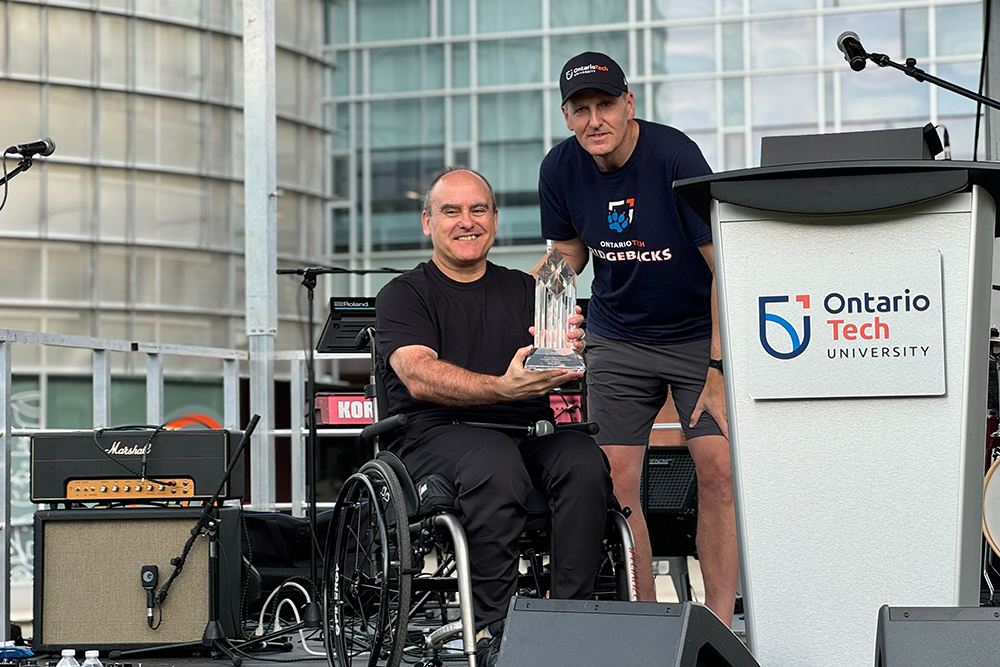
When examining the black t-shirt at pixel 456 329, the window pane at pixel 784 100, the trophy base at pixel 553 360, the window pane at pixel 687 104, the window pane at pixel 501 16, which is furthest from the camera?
the window pane at pixel 501 16

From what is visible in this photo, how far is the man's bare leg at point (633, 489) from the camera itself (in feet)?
9.57

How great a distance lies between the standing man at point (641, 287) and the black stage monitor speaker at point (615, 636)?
3.47ft

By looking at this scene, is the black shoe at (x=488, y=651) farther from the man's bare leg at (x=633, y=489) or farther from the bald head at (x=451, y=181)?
the bald head at (x=451, y=181)

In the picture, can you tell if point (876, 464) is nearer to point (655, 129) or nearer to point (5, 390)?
point (655, 129)

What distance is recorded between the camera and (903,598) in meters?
1.86

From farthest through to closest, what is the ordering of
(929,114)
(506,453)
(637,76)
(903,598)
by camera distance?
(637,76), (929,114), (506,453), (903,598)

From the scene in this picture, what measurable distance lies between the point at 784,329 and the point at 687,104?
745 inches

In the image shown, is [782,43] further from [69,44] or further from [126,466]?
[126,466]

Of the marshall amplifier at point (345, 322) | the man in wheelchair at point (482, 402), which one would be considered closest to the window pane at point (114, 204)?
the marshall amplifier at point (345, 322)

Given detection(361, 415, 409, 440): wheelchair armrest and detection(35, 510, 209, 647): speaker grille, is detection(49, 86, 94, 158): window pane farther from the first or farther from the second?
detection(361, 415, 409, 440): wheelchair armrest

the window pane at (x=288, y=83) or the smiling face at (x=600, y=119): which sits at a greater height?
the window pane at (x=288, y=83)

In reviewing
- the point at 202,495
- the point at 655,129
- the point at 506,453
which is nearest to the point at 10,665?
the point at 202,495

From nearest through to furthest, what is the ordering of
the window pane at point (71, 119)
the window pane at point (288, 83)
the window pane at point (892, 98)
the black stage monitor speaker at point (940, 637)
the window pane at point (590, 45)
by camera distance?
the black stage monitor speaker at point (940, 637) < the window pane at point (71, 119) < the window pane at point (892, 98) < the window pane at point (590, 45) < the window pane at point (288, 83)

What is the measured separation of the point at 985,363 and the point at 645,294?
108 centimetres
